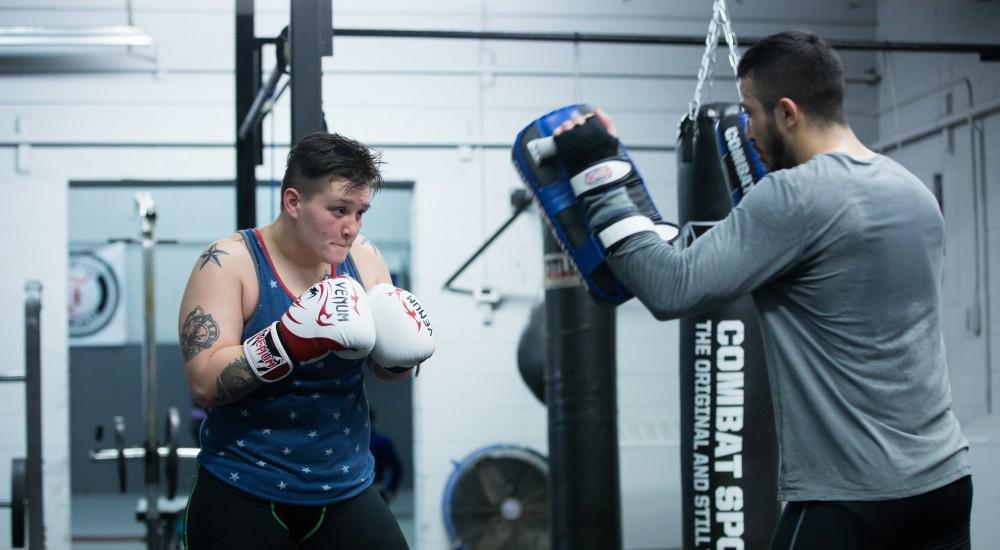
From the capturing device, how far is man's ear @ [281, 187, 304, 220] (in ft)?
6.66

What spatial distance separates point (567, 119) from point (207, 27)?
5148 millimetres

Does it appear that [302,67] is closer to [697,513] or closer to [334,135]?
[334,135]

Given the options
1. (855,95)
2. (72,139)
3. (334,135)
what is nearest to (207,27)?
(72,139)

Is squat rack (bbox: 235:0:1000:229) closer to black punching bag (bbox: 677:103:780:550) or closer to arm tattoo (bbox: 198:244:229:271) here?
arm tattoo (bbox: 198:244:229:271)

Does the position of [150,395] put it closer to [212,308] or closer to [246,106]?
[246,106]

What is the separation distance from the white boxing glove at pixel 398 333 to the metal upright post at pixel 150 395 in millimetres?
2970

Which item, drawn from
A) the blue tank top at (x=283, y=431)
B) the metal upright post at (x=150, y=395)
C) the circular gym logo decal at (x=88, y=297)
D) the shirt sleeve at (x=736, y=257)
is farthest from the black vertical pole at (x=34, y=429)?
the circular gym logo decal at (x=88, y=297)

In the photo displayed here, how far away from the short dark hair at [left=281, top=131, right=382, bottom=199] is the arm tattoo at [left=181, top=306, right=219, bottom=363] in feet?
1.00

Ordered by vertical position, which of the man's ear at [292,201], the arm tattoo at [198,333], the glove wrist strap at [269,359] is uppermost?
the man's ear at [292,201]

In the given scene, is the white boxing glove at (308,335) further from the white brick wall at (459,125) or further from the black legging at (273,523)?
the white brick wall at (459,125)

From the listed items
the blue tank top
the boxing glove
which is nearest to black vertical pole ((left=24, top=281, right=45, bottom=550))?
the blue tank top

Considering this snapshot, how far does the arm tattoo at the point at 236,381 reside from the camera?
1.85 meters

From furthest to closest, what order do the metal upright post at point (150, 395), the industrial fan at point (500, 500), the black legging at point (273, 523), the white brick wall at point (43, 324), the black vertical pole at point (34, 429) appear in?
the white brick wall at point (43, 324)
the industrial fan at point (500, 500)
the metal upright post at point (150, 395)
the black vertical pole at point (34, 429)
the black legging at point (273, 523)

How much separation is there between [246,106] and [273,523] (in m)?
1.90
